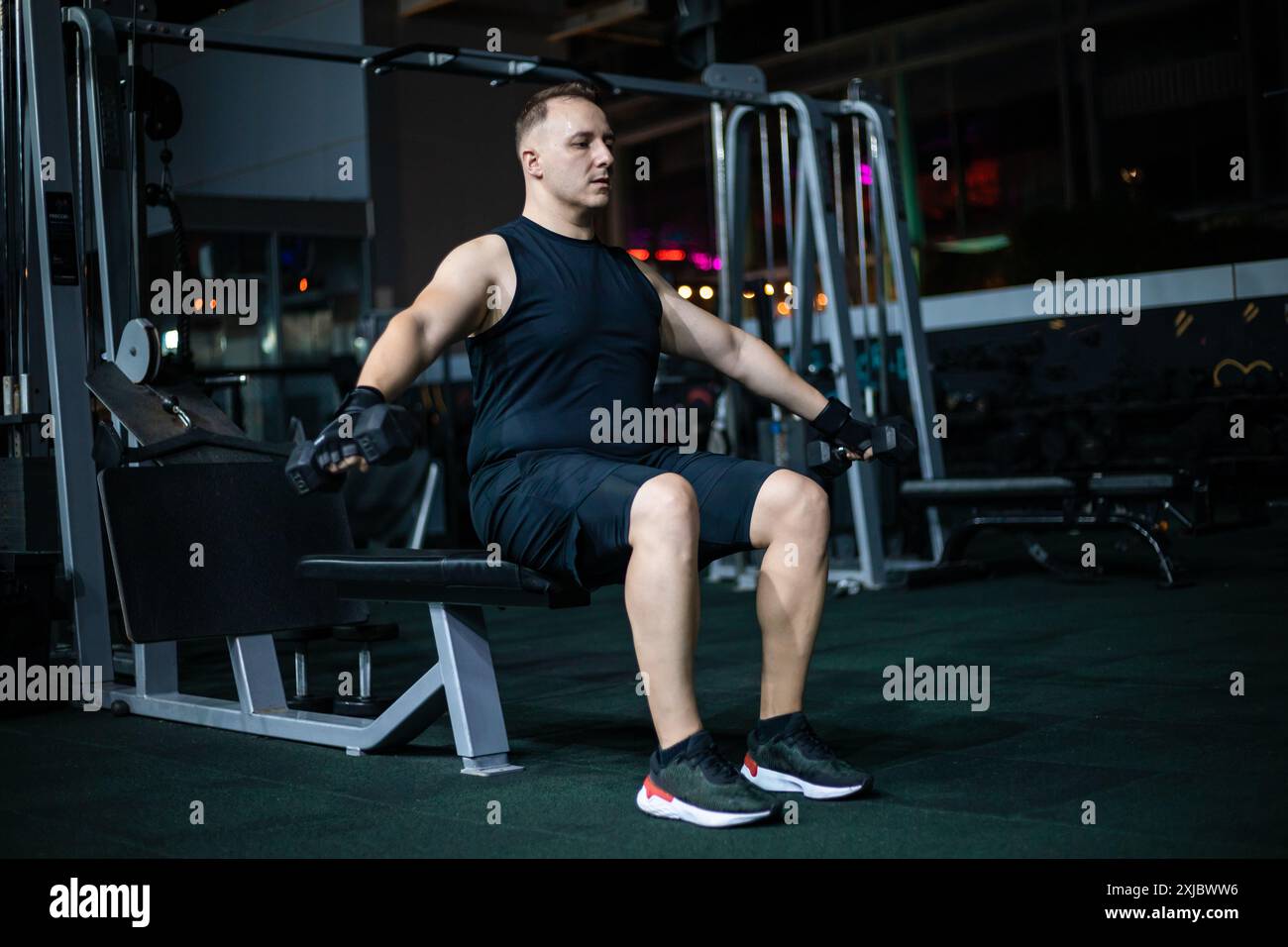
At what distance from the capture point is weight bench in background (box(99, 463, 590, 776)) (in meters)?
2.59

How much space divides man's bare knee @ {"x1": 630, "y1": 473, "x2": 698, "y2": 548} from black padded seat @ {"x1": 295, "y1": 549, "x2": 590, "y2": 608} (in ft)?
0.82

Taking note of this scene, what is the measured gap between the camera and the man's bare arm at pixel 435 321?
214 cm

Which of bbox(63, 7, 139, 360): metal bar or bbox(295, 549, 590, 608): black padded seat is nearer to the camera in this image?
bbox(295, 549, 590, 608): black padded seat

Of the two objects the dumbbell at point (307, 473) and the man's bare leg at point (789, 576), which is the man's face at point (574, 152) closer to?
the man's bare leg at point (789, 576)

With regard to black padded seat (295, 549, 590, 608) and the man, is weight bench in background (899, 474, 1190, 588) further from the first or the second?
black padded seat (295, 549, 590, 608)

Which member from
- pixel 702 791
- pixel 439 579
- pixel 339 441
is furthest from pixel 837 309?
pixel 339 441

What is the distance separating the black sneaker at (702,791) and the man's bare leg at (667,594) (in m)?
0.04

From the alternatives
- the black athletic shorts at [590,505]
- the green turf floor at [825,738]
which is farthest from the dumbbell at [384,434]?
the green turf floor at [825,738]

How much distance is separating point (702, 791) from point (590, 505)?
0.46m

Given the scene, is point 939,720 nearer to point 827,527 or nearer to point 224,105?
point 827,527

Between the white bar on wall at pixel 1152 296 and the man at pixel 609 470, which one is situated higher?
the white bar on wall at pixel 1152 296

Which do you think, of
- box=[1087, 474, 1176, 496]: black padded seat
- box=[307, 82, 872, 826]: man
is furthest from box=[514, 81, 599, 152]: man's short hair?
box=[1087, 474, 1176, 496]: black padded seat
